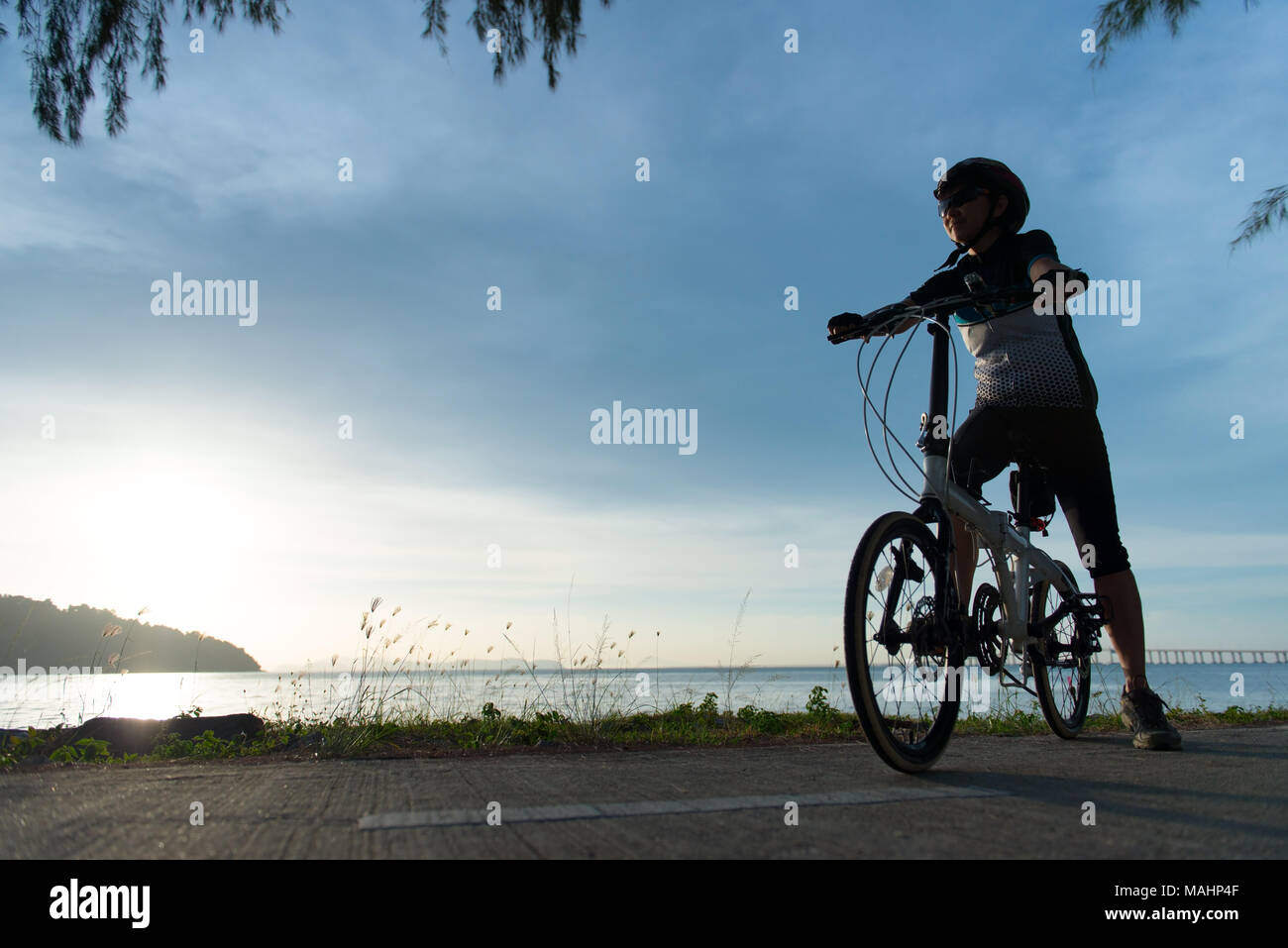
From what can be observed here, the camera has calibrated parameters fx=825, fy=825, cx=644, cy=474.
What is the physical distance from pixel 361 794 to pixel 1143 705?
300 cm

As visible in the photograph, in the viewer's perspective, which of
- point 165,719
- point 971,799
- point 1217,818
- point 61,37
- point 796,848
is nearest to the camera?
point 796,848

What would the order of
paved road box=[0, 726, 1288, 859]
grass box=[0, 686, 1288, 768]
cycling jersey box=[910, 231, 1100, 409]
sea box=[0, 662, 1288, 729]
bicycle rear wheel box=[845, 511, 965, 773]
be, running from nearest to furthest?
paved road box=[0, 726, 1288, 859] → bicycle rear wheel box=[845, 511, 965, 773] → cycling jersey box=[910, 231, 1100, 409] → grass box=[0, 686, 1288, 768] → sea box=[0, 662, 1288, 729]

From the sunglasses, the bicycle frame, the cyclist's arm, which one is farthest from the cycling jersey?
the bicycle frame

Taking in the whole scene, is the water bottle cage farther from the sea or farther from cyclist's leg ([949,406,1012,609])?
the sea

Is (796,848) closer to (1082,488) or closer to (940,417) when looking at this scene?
(940,417)

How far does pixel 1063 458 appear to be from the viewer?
3.34 meters

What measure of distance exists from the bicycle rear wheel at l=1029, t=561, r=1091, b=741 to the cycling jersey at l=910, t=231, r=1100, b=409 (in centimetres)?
82

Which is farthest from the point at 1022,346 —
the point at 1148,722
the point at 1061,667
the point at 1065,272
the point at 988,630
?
the point at 1148,722

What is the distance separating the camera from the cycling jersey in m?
3.23

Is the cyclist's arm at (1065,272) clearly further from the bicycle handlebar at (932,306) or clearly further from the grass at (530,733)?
the grass at (530,733)

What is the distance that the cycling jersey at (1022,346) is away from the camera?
10.6 feet

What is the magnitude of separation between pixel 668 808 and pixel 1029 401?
2.22m

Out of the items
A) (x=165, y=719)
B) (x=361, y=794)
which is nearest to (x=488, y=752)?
(x=361, y=794)

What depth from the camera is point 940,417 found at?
2986 mm
